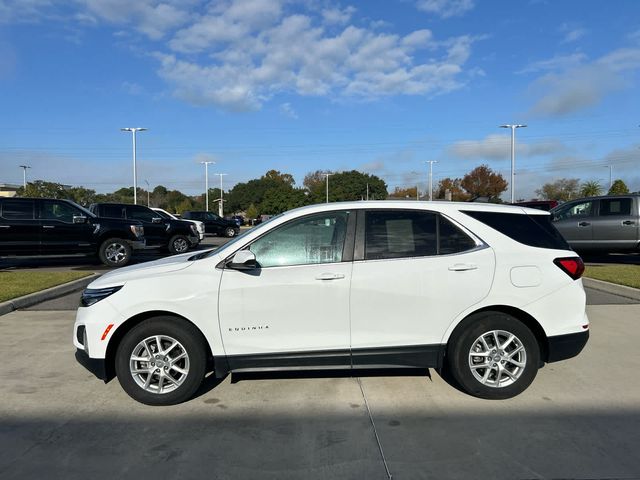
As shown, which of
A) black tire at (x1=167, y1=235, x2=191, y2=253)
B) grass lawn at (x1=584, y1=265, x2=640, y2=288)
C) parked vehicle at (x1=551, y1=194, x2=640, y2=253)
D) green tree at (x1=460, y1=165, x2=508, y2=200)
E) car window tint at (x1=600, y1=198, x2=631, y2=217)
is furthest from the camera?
green tree at (x1=460, y1=165, x2=508, y2=200)

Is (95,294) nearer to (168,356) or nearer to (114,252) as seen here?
(168,356)

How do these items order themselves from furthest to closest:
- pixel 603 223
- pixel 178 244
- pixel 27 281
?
1. pixel 178 244
2. pixel 603 223
3. pixel 27 281

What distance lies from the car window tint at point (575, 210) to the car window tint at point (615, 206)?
31cm

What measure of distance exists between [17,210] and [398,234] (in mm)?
11673

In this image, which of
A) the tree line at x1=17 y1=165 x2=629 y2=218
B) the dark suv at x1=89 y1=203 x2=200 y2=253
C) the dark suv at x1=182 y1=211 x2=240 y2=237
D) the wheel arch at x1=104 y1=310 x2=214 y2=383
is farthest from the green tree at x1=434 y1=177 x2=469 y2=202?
the wheel arch at x1=104 y1=310 x2=214 y2=383

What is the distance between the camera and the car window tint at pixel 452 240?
4293 mm

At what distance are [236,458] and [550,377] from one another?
10.7 ft

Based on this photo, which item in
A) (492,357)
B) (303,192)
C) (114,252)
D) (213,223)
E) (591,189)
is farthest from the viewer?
(303,192)

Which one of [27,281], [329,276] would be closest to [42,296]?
[27,281]

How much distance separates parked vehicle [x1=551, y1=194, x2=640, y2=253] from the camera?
12547 millimetres

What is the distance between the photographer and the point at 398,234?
431 centimetres

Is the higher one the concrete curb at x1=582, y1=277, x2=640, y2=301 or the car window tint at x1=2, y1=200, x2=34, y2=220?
the car window tint at x1=2, y1=200, x2=34, y2=220

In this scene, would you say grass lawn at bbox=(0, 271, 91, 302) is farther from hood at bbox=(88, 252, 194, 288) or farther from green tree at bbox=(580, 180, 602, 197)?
green tree at bbox=(580, 180, 602, 197)

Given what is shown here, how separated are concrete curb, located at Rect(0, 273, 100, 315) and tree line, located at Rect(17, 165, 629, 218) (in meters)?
26.8
